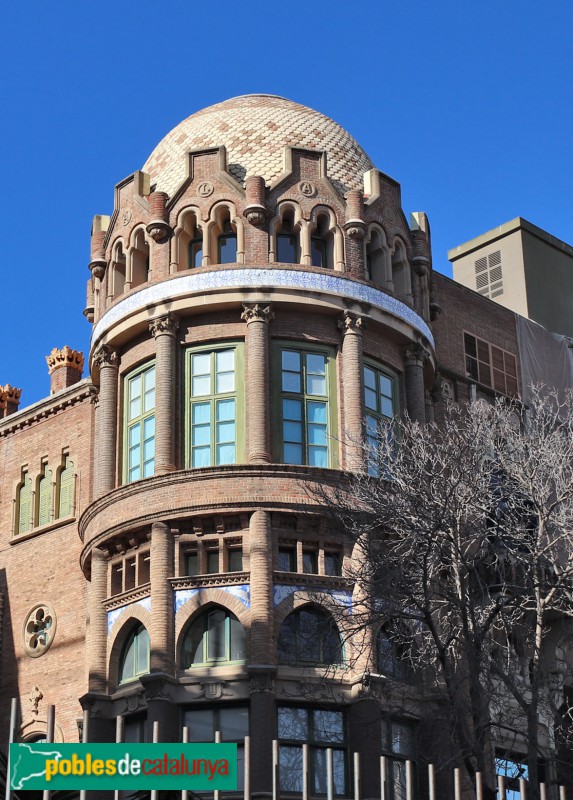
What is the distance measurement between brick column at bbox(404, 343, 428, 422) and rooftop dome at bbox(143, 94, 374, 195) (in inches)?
169

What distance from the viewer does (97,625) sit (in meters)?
31.7

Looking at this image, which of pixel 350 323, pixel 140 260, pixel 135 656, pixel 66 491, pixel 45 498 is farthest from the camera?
pixel 45 498

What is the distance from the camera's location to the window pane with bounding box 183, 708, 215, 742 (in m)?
29.2

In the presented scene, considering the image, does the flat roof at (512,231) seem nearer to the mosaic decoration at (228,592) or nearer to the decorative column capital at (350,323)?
the decorative column capital at (350,323)

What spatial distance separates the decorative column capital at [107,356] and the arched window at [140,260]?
5.70 feet

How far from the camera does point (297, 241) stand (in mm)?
33750

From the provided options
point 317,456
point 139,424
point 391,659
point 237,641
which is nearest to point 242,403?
point 317,456

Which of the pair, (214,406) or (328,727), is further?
(214,406)

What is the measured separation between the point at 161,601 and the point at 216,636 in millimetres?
1367

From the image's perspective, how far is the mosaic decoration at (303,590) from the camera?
29872 mm

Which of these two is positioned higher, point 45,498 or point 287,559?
point 45,498

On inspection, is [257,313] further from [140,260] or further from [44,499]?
[44,499]

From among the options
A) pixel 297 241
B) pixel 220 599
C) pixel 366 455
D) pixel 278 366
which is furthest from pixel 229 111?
pixel 220 599

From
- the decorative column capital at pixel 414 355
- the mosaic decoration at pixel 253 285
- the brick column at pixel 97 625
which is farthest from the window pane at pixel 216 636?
the decorative column capital at pixel 414 355
